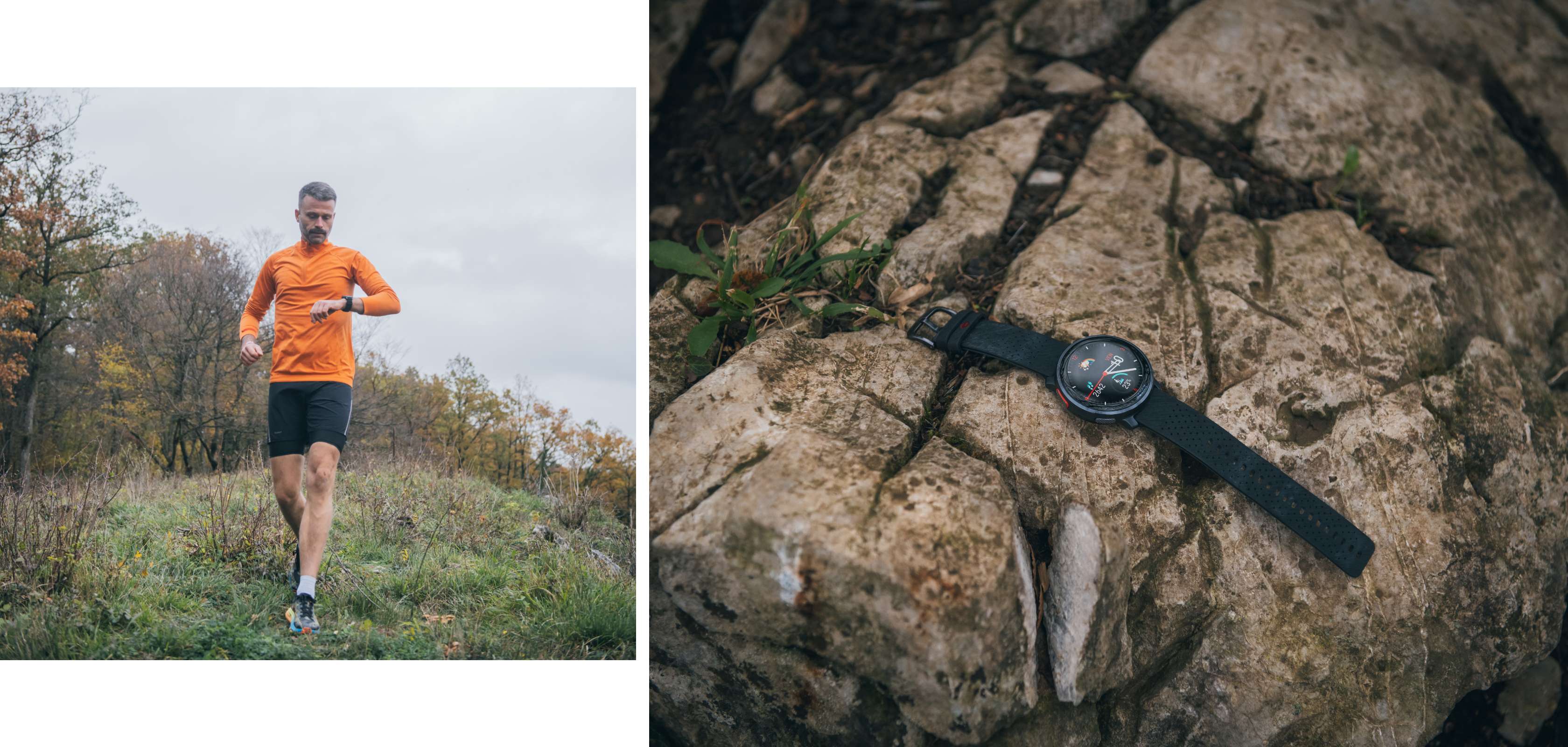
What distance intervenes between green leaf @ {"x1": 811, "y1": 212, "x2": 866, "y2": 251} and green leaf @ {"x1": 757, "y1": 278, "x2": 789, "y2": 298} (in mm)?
249

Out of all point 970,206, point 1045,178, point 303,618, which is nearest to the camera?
point 303,618

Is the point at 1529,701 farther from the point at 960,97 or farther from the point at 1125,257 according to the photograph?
the point at 960,97

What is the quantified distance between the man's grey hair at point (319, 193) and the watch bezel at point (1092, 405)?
2893 mm

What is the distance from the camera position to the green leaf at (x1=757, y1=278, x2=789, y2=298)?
2.86 metres

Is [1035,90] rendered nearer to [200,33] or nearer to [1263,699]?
[1263,699]

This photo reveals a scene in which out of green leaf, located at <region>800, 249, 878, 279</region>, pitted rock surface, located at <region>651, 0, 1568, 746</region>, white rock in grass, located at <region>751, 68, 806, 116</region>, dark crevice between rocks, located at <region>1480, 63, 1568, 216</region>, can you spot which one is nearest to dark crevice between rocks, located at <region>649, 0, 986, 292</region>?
white rock in grass, located at <region>751, 68, 806, 116</region>

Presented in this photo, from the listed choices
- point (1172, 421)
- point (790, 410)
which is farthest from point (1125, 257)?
point (790, 410)

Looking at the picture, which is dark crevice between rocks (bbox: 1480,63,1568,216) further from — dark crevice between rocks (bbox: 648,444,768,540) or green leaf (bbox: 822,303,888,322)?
dark crevice between rocks (bbox: 648,444,768,540)

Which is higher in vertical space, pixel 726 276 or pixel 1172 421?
pixel 726 276

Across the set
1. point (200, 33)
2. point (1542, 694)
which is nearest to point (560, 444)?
point (200, 33)

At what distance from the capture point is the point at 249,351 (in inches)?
106

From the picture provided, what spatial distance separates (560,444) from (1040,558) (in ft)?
6.39

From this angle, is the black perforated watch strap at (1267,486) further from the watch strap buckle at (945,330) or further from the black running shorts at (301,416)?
the black running shorts at (301,416)

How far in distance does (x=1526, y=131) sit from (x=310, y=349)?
20.2 ft
